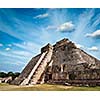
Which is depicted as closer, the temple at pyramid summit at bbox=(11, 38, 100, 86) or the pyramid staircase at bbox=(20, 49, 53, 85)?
the temple at pyramid summit at bbox=(11, 38, 100, 86)

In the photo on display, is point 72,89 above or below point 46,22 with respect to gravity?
below

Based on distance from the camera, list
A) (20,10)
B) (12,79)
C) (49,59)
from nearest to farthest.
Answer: (20,10) < (12,79) < (49,59)

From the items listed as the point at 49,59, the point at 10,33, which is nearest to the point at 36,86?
the point at 10,33

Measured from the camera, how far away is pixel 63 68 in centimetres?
1242

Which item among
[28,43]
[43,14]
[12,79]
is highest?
[43,14]

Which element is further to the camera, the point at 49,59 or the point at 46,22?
the point at 49,59

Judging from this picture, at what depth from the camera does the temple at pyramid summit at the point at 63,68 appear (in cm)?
1154

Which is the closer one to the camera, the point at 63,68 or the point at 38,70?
the point at 63,68

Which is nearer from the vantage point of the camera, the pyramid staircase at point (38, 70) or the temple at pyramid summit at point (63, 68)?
the temple at pyramid summit at point (63, 68)

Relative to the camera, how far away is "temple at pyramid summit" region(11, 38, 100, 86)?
1154cm
